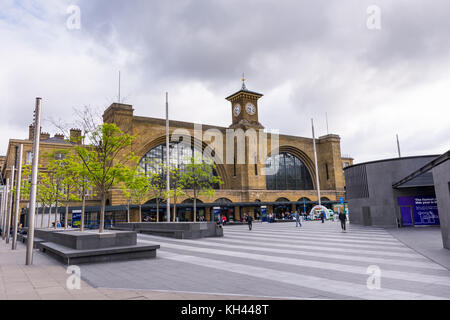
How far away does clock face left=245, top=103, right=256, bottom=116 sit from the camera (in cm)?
5344

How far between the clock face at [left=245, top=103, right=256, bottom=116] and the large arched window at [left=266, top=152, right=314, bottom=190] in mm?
9303

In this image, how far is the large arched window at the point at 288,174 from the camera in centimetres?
5731

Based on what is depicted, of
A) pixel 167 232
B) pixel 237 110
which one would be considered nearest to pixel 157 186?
pixel 167 232

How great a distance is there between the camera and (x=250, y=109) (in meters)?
53.9

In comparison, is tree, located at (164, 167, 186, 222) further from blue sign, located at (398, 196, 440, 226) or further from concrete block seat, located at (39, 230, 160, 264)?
blue sign, located at (398, 196, 440, 226)

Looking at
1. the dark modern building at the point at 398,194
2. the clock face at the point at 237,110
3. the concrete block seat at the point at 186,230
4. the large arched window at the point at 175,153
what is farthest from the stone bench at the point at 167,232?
the clock face at the point at 237,110

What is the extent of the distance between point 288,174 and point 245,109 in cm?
1596

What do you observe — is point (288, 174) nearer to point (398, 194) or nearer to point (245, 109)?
point (245, 109)

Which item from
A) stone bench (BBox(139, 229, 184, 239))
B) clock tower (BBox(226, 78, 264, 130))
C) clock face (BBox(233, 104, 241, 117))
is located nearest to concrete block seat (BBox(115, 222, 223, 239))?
stone bench (BBox(139, 229, 184, 239))

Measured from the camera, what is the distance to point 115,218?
37719mm

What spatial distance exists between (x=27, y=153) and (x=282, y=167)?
136 ft

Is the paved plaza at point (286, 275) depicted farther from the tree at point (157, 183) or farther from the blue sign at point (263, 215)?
the blue sign at point (263, 215)

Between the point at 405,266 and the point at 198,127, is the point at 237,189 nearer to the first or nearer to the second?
the point at 198,127
